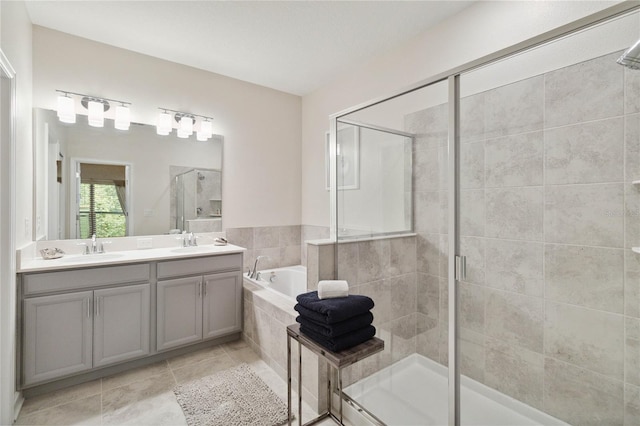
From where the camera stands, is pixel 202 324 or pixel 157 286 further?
pixel 202 324

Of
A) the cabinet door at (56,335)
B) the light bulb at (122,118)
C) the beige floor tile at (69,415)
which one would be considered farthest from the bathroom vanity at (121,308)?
the light bulb at (122,118)

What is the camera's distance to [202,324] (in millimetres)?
2570

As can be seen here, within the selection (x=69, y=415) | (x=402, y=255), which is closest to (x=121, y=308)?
(x=69, y=415)

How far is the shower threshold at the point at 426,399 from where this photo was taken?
1.58 metres

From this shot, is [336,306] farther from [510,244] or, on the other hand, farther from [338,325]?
[510,244]

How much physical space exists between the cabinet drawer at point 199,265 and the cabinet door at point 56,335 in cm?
51

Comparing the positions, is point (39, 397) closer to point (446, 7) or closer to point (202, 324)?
point (202, 324)

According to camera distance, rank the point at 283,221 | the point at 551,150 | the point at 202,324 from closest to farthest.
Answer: the point at 551,150
the point at 202,324
the point at 283,221

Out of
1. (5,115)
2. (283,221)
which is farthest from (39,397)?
(283,221)

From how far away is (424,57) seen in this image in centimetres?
244

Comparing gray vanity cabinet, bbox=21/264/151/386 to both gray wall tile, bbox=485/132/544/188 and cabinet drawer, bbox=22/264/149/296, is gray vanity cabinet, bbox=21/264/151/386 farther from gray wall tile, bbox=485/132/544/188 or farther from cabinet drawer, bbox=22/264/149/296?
gray wall tile, bbox=485/132/544/188

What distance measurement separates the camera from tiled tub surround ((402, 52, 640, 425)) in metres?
1.36

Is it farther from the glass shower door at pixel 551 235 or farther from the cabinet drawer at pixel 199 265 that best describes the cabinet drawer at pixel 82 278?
the glass shower door at pixel 551 235

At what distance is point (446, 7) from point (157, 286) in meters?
3.00
